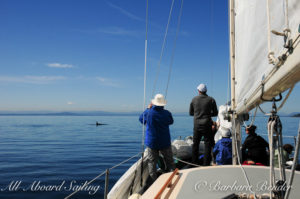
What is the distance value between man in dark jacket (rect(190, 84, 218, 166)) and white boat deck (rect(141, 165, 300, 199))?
2.46 meters

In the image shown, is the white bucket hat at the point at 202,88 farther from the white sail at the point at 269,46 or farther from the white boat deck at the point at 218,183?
the white boat deck at the point at 218,183

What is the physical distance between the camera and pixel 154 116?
521 centimetres

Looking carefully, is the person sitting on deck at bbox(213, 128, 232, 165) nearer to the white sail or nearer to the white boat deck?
the white boat deck

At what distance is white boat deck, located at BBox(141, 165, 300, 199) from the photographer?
2543mm

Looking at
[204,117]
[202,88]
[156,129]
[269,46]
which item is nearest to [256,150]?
[204,117]

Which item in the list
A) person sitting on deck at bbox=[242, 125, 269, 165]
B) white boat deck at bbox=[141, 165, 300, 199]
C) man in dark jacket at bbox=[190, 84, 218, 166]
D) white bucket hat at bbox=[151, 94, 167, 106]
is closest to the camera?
white boat deck at bbox=[141, 165, 300, 199]

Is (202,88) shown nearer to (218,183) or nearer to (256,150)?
(256,150)

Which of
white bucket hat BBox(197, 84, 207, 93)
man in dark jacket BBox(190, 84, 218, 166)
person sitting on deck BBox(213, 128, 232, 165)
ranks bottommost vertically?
person sitting on deck BBox(213, 128, 232, 165)

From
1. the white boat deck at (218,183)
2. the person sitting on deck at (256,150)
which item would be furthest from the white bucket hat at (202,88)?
the white boat deck at (218,183)

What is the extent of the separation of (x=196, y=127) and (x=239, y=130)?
49.2 inches

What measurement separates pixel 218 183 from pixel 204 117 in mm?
2957

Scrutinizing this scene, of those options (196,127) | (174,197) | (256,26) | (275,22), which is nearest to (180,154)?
(196,127)

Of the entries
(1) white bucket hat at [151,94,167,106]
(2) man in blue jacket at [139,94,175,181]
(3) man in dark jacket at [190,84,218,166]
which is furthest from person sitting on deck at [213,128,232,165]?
(1) white bucket hat at [151,94,167,106]

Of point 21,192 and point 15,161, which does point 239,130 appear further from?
point 15,161
